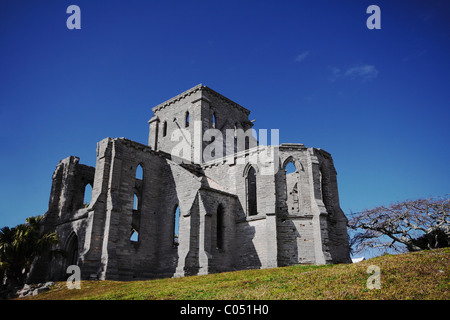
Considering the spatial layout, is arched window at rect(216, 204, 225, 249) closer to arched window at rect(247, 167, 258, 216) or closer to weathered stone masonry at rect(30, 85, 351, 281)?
weathered stone masonry at rect(30, 85, 351, 281)

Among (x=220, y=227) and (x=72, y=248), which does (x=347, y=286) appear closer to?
(x=220, y=227)

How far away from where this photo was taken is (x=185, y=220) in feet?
77.1

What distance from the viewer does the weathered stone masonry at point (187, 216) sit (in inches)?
896

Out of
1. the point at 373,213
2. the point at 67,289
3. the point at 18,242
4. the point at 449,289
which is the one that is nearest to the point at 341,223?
the point at 373,213

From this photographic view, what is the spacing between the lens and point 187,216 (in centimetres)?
2342

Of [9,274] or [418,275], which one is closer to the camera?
[418,275]

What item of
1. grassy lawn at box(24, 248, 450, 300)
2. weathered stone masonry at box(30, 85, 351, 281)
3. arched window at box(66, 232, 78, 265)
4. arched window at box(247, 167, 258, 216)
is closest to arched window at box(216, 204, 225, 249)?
weathered stone masonry at box(30, 85, 351, 281)

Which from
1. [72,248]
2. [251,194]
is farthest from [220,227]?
[72,248]

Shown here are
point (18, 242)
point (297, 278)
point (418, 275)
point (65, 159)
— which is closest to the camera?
point (418, 275)

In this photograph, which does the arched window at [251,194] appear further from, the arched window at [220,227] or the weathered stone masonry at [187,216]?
the arched window at [220,227]

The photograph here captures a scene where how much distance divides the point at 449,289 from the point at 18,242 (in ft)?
70.3

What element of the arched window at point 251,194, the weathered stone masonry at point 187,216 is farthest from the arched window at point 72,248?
the arched window at point 251,194
